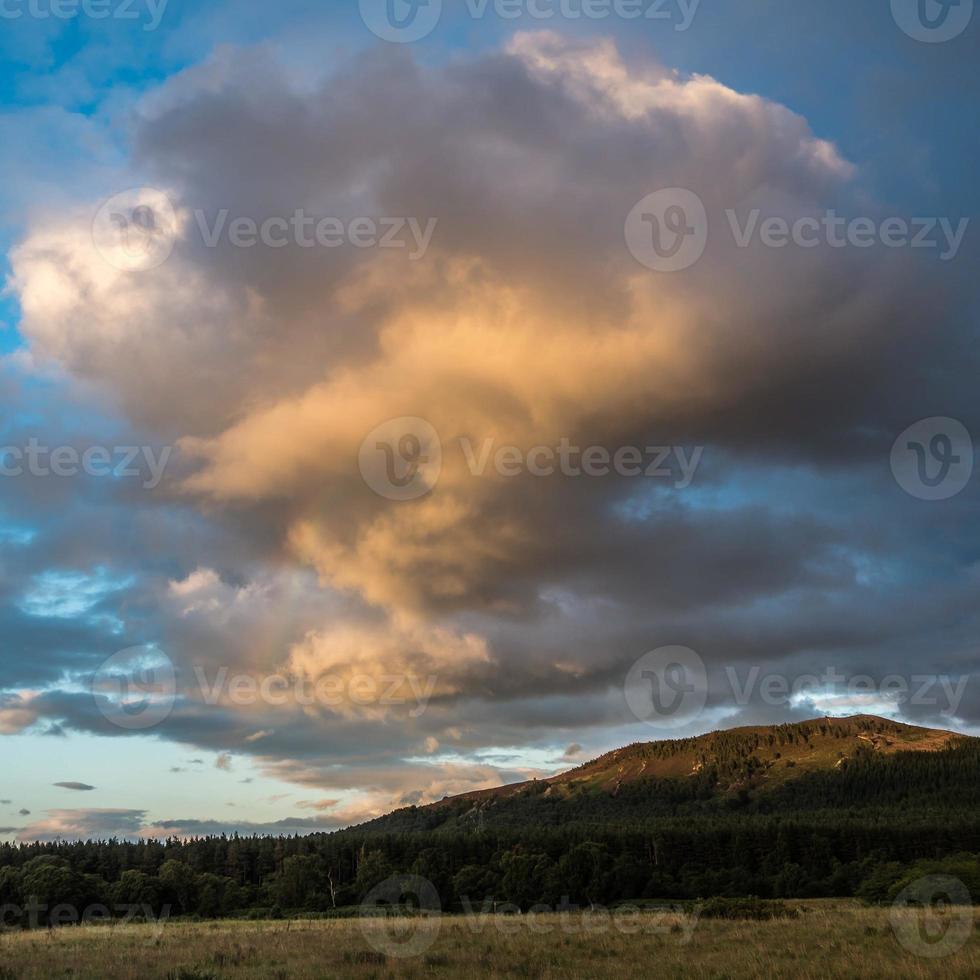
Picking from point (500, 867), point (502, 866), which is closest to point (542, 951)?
point (502, 866)

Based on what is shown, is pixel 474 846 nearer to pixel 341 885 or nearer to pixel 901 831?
pixel 341 885

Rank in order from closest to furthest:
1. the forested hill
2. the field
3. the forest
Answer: the field → the forest → the forested hill

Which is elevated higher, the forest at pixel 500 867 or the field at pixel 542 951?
the field at pixel 542 951

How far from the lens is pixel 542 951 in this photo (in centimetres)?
2675

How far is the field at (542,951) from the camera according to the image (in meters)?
22.0

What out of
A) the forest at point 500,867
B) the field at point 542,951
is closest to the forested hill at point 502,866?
the forest at point 500,867

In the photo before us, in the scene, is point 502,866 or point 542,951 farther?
point 502,866

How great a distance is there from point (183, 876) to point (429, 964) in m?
104

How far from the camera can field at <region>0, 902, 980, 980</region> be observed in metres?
22.0

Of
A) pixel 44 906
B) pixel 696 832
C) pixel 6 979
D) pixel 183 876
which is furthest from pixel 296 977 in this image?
pixel 696 832

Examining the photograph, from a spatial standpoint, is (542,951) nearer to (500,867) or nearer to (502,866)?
(502,866)

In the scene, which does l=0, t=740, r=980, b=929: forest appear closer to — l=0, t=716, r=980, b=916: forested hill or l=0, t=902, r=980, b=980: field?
l=0, t=716, r=980, b=916: forested hill

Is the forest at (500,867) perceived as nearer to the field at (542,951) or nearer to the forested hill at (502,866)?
the forested hill at (502,866)

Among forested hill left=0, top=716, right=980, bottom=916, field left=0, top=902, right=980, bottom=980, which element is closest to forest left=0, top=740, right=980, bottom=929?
forested hill left=0, top=716, right=980, bottom=916
